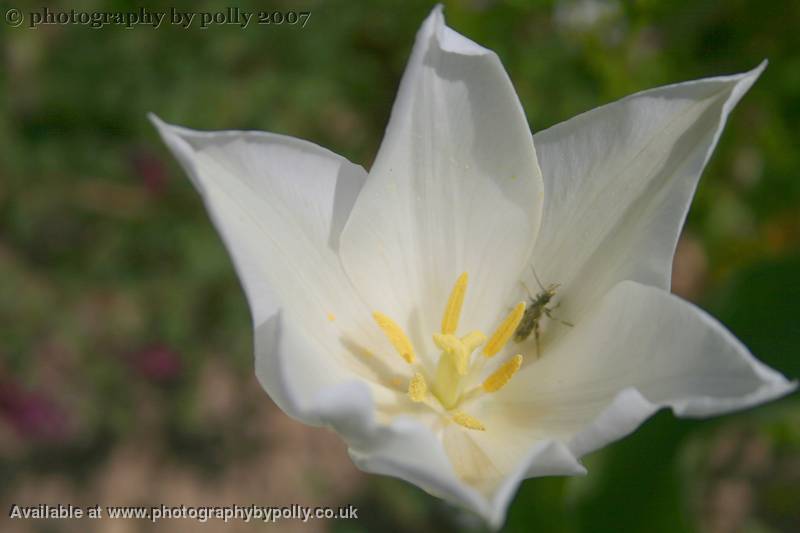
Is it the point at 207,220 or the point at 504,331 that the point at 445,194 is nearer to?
the point at 504,331

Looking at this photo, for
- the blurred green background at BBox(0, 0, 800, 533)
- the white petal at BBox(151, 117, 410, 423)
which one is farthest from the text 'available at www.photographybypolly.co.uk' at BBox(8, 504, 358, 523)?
the white petal at BBox(151, 117, 410, 423)

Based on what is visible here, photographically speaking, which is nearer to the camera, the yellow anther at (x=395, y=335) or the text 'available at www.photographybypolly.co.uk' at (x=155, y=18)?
the yellow anther at (x=395, y=335)

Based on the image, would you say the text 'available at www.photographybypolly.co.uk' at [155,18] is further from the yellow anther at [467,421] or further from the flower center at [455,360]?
the yellow anther at [467,421]

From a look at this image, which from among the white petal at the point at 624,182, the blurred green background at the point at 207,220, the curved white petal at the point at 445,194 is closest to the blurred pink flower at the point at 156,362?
the blurred green background at the point at 207,220

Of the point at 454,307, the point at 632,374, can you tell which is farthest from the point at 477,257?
the point at 632,374

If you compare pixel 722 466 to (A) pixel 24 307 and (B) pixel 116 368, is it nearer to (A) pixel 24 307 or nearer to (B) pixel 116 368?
(B) pixel 116 368

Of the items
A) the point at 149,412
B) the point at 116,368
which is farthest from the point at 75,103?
the point at 149,412
